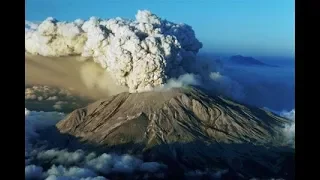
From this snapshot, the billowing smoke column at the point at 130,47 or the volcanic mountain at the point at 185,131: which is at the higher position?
the billowing smoke column at the point at 130,47

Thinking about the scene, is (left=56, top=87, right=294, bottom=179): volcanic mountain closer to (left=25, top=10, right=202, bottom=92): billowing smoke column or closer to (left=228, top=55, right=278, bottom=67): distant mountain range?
(left=25, top=10, right=202, bottom=92): billowing smoke column

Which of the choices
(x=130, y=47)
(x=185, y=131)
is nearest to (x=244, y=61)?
(x=185, y=131)

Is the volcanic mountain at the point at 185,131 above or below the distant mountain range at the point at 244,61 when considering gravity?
below

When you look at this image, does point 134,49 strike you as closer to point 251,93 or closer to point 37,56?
point 37,56

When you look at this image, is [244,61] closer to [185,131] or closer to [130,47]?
[185,131]

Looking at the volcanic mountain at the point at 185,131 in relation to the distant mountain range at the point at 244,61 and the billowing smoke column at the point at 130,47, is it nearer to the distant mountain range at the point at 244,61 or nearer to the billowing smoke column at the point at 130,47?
the billowing smoke column at the point at 130,47
